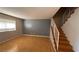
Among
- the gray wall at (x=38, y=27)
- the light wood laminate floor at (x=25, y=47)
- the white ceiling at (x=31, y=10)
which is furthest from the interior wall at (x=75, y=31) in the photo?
the gray wall at (x=38, y=27)

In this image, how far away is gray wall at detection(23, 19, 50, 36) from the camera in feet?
34.5

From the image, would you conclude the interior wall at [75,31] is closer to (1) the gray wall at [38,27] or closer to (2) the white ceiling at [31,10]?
(2) the white ceiling at [31,10]

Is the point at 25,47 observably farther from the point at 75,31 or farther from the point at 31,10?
the point at 75,31

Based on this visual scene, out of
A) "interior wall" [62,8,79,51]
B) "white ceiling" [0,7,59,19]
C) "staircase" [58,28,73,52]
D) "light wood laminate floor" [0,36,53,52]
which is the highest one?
"white ceiling" [0,7,59,19]

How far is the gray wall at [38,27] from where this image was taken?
10.5m

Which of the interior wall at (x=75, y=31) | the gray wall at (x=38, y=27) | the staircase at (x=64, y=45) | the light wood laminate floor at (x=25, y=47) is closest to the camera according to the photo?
the interior wall at (x=75, y=31)

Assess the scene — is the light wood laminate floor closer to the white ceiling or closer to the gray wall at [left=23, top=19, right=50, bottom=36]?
the white ceiling

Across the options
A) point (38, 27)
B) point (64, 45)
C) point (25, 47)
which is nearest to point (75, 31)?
point (64, 45)

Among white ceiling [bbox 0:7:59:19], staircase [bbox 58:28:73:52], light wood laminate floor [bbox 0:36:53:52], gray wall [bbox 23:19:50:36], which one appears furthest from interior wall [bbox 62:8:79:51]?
gray wall [bbox 23:19:50:36]

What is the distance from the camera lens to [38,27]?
10914 millimetres
